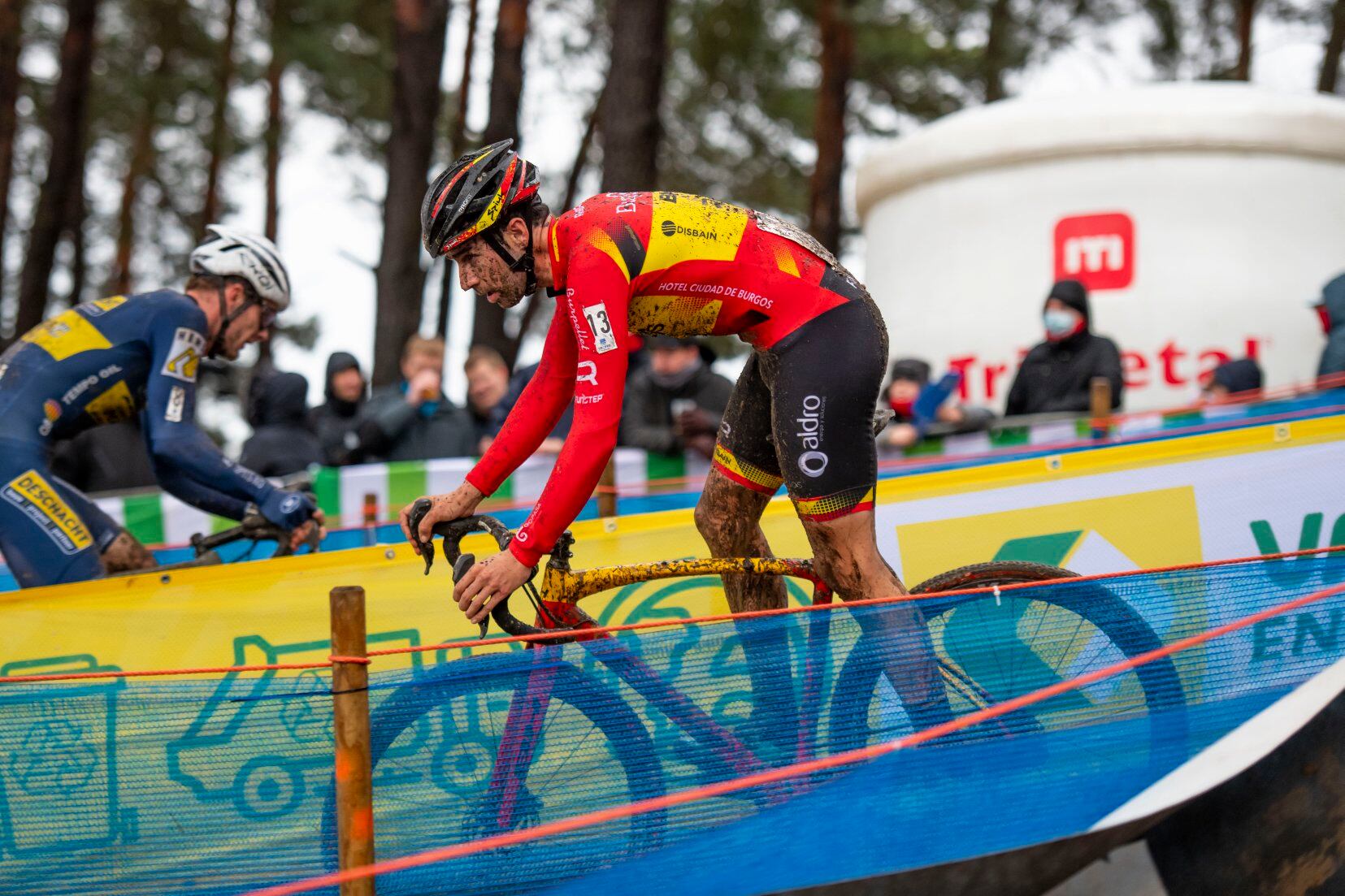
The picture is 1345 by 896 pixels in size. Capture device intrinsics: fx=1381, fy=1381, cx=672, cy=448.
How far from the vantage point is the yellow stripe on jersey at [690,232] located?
3.81 metres

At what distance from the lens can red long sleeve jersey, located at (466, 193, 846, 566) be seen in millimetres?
3600

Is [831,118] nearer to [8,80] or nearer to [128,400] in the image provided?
[8,80]

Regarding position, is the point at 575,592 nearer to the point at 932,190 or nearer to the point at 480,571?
the point at 480,571

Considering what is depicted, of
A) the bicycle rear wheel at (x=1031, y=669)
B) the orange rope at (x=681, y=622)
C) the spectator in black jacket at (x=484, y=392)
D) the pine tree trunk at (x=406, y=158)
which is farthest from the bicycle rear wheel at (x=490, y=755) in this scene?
the pine tree trunk at (x=406, y=158)

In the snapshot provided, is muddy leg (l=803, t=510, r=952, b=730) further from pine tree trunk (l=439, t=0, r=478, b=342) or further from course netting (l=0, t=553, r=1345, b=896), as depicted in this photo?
pine tree trunk (l=439, t=0, r=478, b=342)

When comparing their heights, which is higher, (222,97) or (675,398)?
(222,97)

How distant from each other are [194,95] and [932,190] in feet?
55.0

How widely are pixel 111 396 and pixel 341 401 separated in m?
3.63

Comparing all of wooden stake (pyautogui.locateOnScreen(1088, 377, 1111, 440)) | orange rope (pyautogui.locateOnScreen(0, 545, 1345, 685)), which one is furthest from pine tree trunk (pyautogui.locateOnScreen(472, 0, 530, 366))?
orange rope (pyautogui.locateOnScreen(0, 545, 1345, 685))

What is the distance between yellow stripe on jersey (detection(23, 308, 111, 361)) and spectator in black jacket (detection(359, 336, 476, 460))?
301 cm

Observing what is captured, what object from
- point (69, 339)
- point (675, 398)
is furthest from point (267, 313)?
point (675, 398)

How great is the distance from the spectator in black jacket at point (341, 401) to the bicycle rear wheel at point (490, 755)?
5.61m

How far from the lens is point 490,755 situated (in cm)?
354

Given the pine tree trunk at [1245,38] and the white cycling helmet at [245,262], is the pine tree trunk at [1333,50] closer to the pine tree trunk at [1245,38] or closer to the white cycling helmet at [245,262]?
the pine tree trunk at [1245,38]
